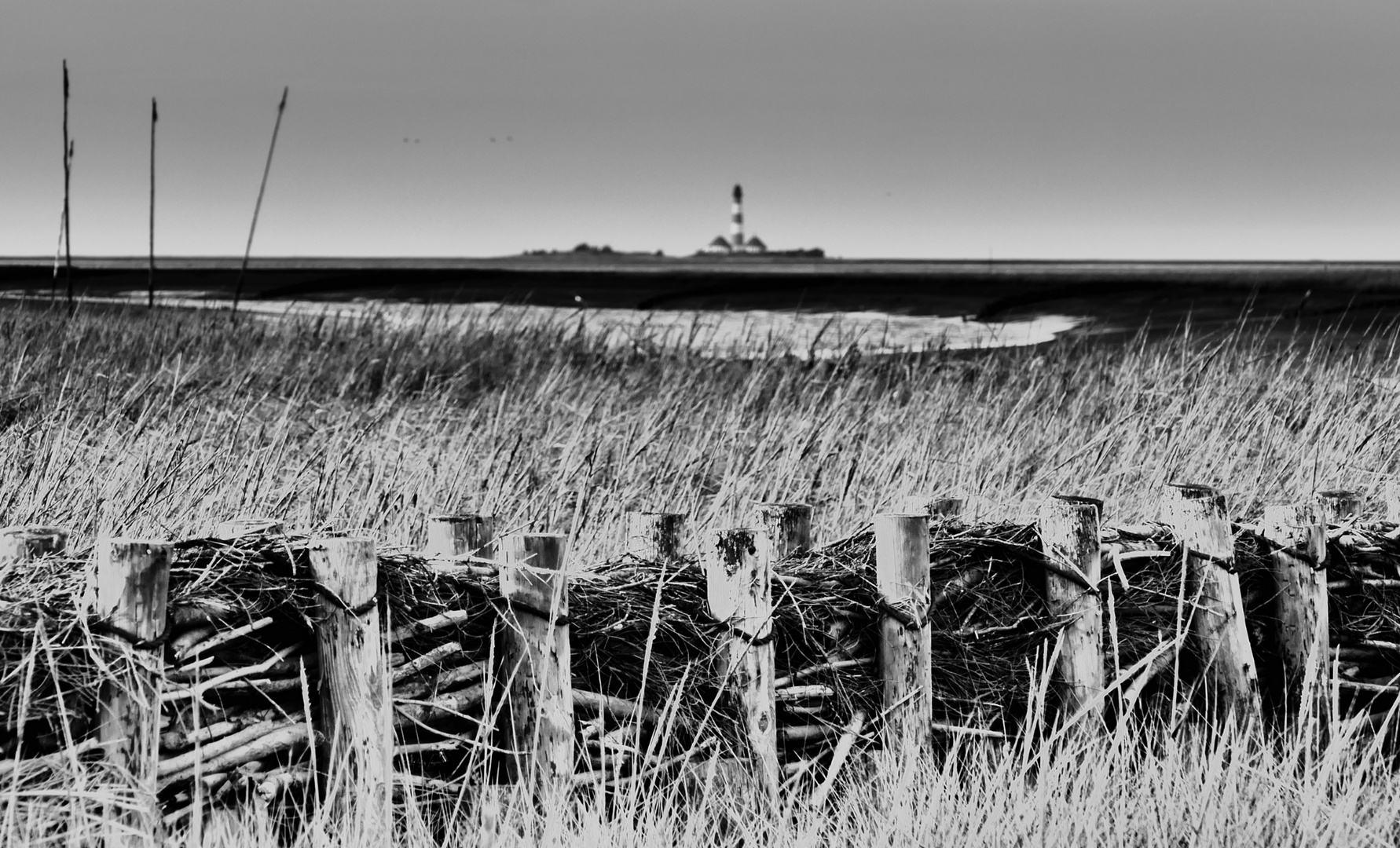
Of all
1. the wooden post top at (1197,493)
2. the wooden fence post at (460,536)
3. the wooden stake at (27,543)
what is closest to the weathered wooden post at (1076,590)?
the wooden post top at (1197,493)

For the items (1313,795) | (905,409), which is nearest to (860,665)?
(1313,795)

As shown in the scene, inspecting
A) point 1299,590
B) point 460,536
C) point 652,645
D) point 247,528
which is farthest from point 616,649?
point 1299,590

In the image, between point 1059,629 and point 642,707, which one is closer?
point 642,707

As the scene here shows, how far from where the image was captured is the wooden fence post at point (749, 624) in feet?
13.2

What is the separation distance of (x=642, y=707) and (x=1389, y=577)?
327cm

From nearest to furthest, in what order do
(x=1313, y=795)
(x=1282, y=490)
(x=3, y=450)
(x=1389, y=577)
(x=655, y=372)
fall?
1. (x=1313, y=795)
2. (x=1389, y=577)
3. (x=3, y=450)
4. (x=1282, y=490)
5. (x=655, y=372)

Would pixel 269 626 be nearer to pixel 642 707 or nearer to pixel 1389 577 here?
pixel 642 707

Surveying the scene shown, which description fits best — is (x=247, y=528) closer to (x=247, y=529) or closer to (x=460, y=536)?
(x=247, y=529)

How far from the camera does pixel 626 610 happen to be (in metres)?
4.09

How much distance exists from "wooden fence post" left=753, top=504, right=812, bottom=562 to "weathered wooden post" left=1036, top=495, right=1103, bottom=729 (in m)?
0.82

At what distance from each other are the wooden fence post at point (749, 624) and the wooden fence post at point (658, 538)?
0.21 m

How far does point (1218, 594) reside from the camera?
487cm

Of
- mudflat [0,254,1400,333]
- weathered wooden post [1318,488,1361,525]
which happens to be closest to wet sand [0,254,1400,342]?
mudflat [0,254,1400,333]

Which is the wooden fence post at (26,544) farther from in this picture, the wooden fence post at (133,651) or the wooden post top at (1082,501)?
the wooden post top at (1082,501)
